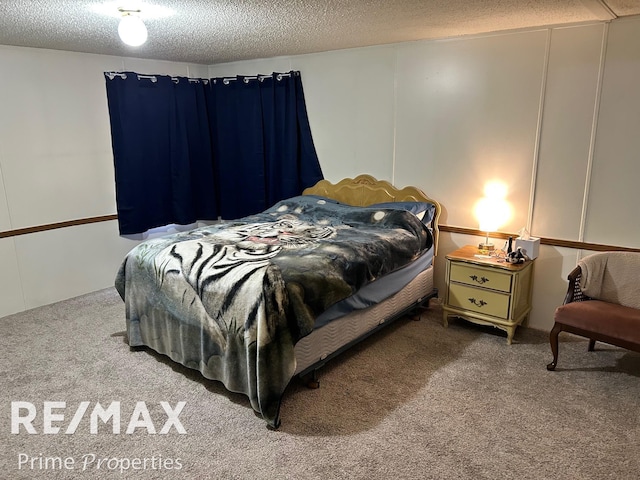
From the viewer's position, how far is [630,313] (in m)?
2.77

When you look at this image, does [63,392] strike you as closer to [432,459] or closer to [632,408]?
[432,459]

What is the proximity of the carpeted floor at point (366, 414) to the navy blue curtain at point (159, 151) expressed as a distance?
1.68 m

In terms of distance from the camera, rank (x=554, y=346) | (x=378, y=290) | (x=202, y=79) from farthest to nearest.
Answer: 1. (x=202, y=79)
2. (x=378, y=290)
3. (x=554, y=346)

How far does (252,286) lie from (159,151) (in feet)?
9.51

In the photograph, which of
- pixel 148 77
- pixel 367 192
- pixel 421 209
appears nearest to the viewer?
pixel 421 209

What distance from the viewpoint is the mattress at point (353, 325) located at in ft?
8.80

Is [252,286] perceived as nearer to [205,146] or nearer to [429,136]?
[429,136]

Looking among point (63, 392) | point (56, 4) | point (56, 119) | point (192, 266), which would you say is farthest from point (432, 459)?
point (56, 119)

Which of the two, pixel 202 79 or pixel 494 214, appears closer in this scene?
pixel 494 214

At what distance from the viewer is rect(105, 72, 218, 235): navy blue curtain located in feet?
14.9

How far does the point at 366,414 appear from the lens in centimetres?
252

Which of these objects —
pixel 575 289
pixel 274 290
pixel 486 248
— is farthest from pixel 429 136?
pixel 274 290

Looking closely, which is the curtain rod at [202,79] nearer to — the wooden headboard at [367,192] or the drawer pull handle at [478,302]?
the wooden headboard at [367,192]

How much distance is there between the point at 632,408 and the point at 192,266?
8.57 feet
